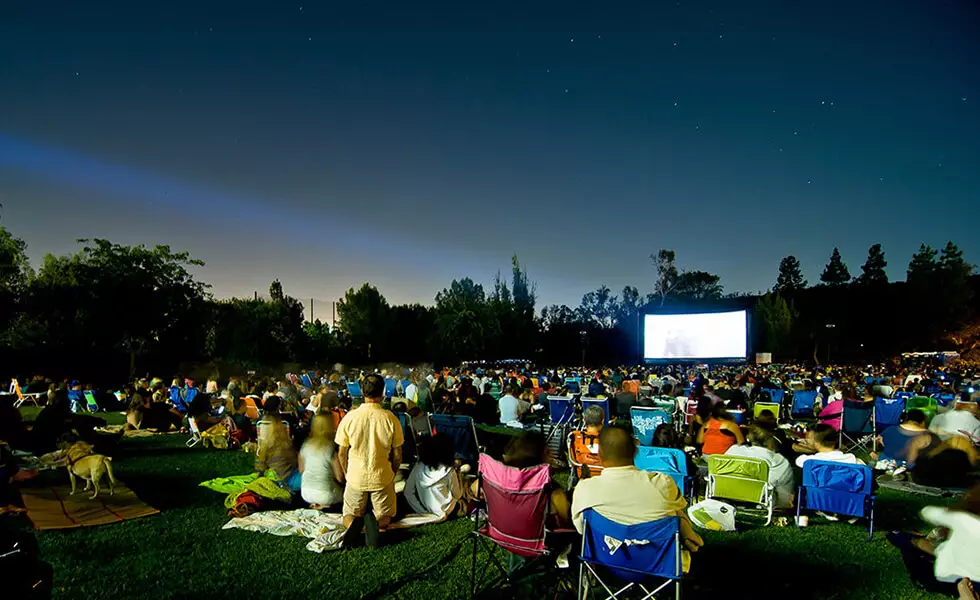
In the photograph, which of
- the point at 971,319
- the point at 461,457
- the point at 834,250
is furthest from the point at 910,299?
the point at 461,457

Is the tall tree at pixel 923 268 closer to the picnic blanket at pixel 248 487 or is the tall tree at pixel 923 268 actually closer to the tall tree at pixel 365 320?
the tall tree at pixel 365 320

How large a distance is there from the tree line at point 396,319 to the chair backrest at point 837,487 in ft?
65.1

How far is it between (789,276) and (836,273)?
6.22 metres

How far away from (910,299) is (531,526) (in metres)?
74.7

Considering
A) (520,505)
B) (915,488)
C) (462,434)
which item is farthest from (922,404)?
(520,505)

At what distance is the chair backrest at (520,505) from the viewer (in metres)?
A: 3.75

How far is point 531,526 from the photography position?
378cm

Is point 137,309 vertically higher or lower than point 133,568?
higher

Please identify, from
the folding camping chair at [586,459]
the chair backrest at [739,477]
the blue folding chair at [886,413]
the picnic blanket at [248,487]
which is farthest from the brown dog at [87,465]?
the blue folding chair at [886,413]

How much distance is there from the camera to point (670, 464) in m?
5.61

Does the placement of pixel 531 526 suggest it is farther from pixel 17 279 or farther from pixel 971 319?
pixel 971 319

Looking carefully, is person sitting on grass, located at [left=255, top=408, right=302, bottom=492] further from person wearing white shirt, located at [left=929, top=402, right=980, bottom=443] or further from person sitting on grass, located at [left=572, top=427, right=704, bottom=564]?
person wearing white shirt, located at [left=929, top=402, right=980, bottom=443]

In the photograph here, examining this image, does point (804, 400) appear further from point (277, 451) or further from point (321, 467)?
point (277, 451)

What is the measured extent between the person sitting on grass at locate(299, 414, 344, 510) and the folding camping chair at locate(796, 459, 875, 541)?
4.90 meters
